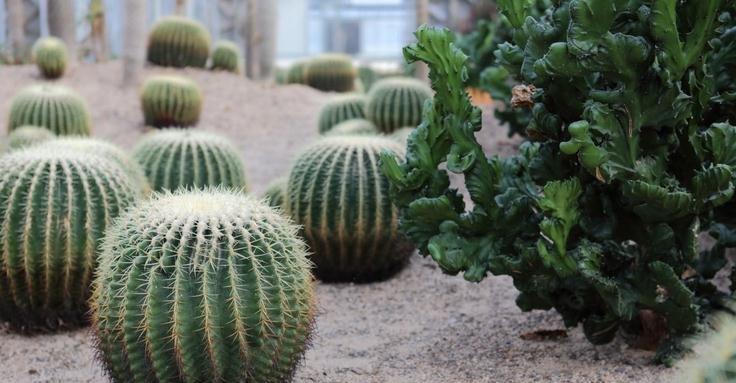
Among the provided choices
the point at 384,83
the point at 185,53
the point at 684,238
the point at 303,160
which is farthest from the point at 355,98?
the point at 684,238

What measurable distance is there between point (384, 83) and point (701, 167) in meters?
5.71

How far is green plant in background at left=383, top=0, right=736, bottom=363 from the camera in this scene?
130 inches

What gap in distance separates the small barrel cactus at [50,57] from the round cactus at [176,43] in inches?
A: 60.6

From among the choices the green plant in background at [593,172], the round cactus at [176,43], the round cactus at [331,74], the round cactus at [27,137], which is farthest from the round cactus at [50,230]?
the round cactus at [331,74]

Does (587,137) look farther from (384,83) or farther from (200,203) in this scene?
(384,83)

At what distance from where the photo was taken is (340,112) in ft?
30.5

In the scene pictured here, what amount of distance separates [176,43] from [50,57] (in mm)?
1975

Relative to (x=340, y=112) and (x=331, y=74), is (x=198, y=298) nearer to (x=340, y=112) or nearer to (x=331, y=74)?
(x=340, y=112)

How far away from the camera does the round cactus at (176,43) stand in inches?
543

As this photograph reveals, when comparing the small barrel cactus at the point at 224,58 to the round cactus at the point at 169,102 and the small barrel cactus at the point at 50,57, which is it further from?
the round cactus at the point at 169,102

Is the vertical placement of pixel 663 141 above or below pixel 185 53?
above

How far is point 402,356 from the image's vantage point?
3.98m

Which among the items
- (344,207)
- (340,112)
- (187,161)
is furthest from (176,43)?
(344,207)

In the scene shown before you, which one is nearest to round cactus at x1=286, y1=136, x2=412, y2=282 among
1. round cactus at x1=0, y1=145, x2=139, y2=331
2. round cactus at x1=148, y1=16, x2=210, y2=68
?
round cactus at x1=0, y1=145, x2=139, y2=331
